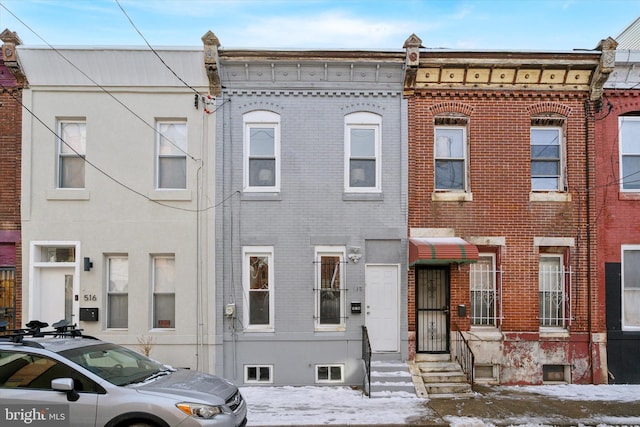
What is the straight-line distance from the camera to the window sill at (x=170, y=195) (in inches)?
399

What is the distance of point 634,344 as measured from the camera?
33.5 ft

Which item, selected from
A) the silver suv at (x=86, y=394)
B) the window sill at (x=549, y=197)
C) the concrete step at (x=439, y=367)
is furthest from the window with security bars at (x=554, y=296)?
the silver suv at (x=86, y=394)

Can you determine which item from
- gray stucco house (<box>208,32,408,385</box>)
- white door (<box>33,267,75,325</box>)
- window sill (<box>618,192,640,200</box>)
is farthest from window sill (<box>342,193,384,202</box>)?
white door (<box>33,267,75,325</box>)

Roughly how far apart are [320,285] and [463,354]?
11.6 ft

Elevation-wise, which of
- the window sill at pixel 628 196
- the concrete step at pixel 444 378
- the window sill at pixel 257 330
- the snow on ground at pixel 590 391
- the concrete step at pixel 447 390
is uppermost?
the window sill at pixel 628 196

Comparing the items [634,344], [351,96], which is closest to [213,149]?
[351,96]

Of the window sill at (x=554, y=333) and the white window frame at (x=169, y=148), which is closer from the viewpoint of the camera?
the window sill at (x=554, y=333)

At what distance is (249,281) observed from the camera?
33.6ft

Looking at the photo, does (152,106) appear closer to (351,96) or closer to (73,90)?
(73,90)

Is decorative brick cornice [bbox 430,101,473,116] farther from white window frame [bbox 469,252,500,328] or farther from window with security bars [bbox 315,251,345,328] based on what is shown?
window with security bars [bbox 315,251,345,328]

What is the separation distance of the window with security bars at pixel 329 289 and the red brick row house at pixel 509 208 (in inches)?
62.6

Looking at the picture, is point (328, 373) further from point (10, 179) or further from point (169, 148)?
point (10, 179)

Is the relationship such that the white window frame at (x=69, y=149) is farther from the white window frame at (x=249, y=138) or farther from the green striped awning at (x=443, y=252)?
the green striped awning at (x=443, y=252)

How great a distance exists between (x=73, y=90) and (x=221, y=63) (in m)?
3.46
